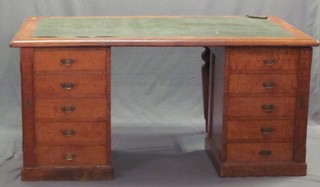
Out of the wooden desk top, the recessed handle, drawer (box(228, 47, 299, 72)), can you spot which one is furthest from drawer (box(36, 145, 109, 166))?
the recessed handle

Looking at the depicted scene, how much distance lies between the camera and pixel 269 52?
12.7ft

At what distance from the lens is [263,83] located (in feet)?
12.8

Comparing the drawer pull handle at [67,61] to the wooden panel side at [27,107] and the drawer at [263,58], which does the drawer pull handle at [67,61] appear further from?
the drawer at [263,58]

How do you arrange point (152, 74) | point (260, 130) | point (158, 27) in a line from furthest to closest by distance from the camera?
Result: point (152, 74)
point (158, 27)
point (260, 130)

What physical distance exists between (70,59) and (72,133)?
0.37 meters

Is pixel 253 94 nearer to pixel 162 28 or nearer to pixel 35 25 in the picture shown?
pixel 162 28

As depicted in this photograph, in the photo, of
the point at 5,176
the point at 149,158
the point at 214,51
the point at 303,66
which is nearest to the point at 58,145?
the point at 5,176

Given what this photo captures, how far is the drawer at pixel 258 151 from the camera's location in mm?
3998

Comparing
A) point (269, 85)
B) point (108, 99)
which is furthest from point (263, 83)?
point (108, 99)

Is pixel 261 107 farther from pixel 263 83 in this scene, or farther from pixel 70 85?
pixel 70 85

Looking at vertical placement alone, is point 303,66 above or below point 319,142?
above

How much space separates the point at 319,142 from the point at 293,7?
89 centimetres

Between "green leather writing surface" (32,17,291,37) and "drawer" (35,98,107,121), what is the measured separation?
31cm

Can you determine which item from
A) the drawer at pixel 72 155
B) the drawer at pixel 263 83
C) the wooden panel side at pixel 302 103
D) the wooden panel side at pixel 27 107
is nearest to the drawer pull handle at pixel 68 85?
the wooden panel side at pixel 27 107
